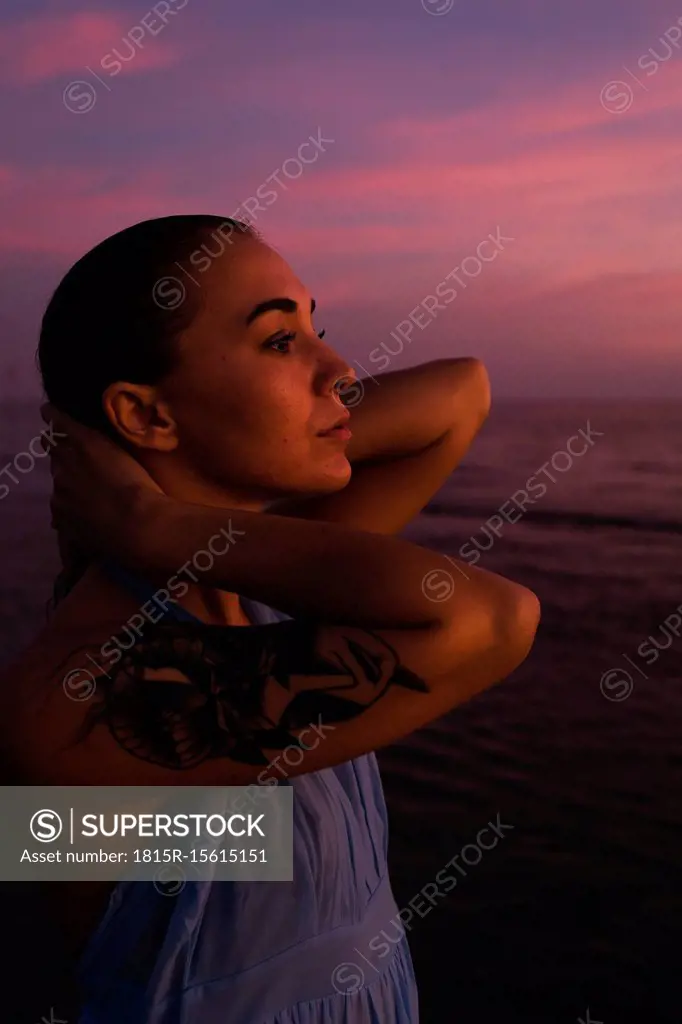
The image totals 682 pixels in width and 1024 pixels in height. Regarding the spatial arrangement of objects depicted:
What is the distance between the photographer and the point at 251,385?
1036 millimetres

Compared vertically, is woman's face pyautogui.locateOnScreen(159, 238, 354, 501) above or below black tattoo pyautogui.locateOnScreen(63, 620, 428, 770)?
above

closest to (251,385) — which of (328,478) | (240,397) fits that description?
(240,397)

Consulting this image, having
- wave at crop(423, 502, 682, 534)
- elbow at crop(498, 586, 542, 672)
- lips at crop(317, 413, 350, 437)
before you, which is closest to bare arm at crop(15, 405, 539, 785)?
elbow at crop(498, 586, 542, 672)

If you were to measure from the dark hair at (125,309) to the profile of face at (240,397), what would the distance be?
0.06 feet

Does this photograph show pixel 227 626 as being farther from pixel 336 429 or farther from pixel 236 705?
pixel 336 429

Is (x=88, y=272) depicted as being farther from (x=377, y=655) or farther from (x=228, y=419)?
(x=377, y=655)

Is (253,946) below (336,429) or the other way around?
below

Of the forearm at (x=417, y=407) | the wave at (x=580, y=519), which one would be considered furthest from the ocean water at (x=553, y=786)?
the forearm at (x=417, y=407)

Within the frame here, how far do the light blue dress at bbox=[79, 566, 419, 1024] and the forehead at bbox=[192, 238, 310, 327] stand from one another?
0.88 feet

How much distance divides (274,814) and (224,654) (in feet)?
0.66

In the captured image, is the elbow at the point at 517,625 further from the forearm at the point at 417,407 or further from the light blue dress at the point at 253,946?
the forearm at the point at 417,407

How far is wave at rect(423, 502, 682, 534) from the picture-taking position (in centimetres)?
652

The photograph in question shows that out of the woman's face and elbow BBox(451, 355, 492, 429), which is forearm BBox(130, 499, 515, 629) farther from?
elbow BBox(451, 355, 492, 429)

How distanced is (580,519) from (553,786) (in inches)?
110
